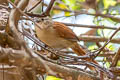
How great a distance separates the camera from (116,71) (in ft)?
7.18

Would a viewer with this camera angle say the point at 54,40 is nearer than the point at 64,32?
Yes

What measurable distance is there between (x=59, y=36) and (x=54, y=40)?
0.17m

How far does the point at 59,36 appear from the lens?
342 centimetres

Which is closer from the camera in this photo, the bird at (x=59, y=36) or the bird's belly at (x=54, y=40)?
the bird's belly at (x=54, y=40)

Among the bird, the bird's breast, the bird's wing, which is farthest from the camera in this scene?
the bird's wing

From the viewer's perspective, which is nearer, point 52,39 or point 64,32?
point 52,39

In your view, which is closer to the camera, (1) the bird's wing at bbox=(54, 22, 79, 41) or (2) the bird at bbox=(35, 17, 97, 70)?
(2) the bird at bbox=(35, 17, 97, 70)

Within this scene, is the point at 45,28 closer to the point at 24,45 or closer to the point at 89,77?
the point at 89,77

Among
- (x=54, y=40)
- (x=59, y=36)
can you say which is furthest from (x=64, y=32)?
(x=54, y=40)

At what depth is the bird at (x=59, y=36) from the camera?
322cm

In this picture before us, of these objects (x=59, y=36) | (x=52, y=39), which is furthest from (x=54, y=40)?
(x=59, y=36)

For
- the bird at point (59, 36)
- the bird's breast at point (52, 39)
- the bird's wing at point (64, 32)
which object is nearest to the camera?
the bird's breast at point (52, 39)

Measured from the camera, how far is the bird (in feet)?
10.6

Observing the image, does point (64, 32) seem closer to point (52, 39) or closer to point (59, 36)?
point (59, 36)
